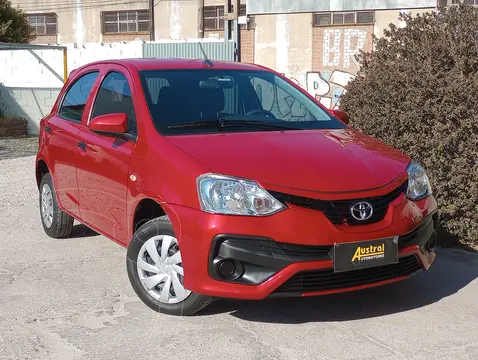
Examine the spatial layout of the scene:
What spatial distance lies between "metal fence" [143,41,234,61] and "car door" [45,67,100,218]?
1196 centimetres

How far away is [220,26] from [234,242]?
124 ft

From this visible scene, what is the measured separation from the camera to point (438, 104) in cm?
614

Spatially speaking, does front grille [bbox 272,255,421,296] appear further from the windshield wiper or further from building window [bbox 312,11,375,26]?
building window [bbox 312,11,375,26]

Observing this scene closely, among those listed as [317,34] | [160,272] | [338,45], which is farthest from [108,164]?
[317,34]

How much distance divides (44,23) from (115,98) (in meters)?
41.7

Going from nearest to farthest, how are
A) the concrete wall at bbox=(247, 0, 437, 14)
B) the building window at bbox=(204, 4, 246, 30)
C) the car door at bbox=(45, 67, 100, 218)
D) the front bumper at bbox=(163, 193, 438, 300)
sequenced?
the front bumper at bbox=(163, 193, 438, 300), the car door at bbox=(45, 67, 100, 218), the concrete wall at bbox=(247, 0, 437, 14), the building window at bbox=(204, 4, 246, 30)

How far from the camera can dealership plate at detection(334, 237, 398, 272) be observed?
158 inches

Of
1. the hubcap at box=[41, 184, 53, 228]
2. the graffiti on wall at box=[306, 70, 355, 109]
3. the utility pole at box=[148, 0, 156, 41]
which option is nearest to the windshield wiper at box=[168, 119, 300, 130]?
the hubcap at box=[41, 184, 53, 228]

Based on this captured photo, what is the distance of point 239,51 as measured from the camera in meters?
18.6

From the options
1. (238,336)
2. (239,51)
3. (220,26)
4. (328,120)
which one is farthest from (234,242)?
(220,26)

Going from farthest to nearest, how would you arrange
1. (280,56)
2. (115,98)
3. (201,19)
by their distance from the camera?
(201,19)
(280,56)
(115,98)

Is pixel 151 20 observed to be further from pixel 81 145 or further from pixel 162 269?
pixel 162 269

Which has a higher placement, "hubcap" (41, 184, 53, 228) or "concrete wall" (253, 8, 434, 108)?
"concrete wall" (253, 8, 434, 108)

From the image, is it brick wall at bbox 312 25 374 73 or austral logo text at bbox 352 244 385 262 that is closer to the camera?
austral logo text at bbox 352 244 385 262
